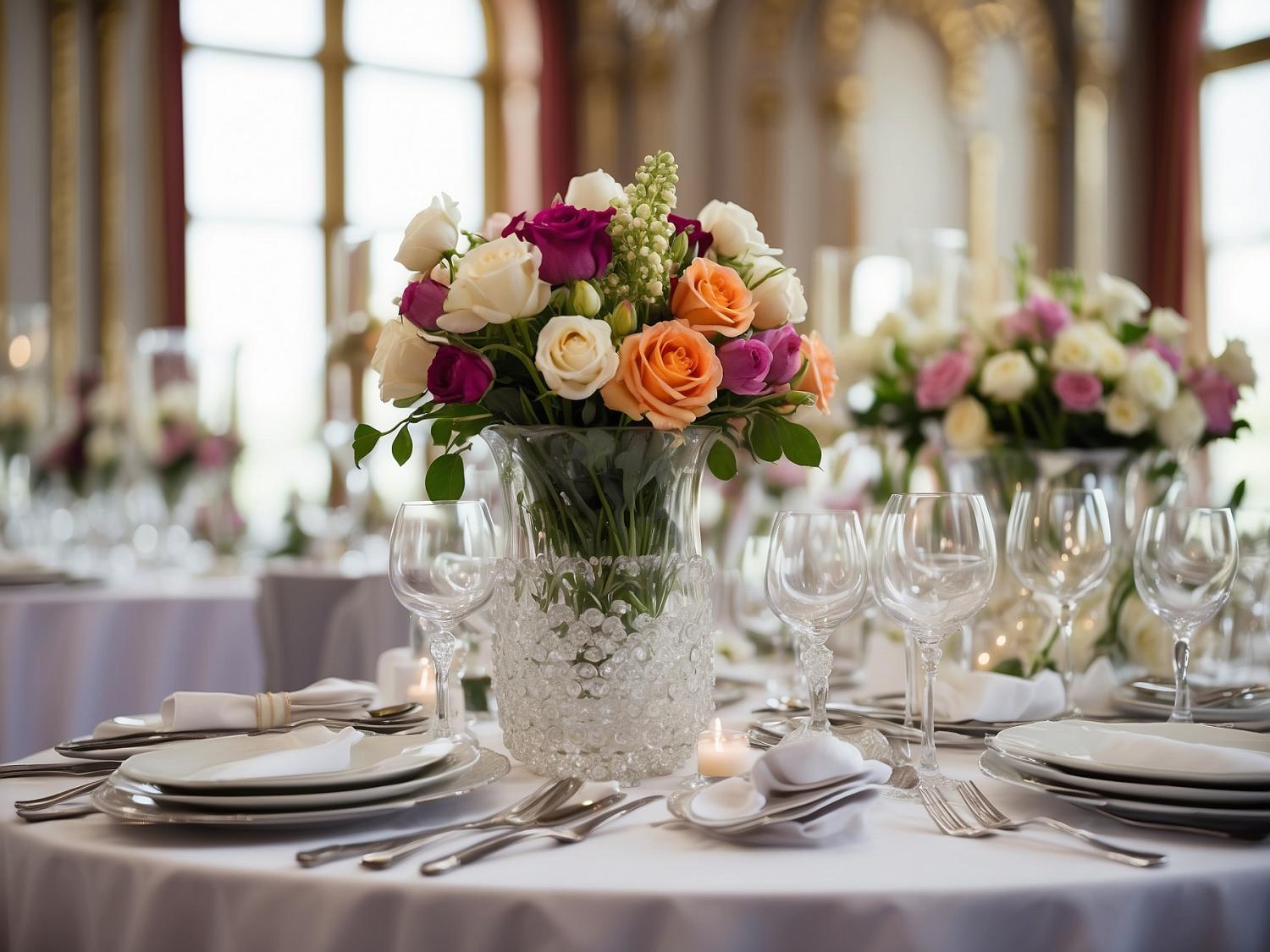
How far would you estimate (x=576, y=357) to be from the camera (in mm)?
1064

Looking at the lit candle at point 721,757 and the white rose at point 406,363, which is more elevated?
the white rose at point 406,363

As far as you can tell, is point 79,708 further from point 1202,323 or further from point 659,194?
point 1202,323

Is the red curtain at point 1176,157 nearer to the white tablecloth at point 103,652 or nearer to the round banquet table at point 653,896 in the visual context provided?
the white tablecloth at point 103,652

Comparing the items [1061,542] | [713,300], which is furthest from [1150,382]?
[713,300]

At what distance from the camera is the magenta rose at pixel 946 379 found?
195cm

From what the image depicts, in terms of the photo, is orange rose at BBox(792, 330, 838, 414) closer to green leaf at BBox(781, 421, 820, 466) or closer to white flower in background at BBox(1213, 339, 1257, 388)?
green leaf at BBox(781, 421, 820, 466)

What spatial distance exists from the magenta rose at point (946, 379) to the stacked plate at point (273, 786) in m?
1.11

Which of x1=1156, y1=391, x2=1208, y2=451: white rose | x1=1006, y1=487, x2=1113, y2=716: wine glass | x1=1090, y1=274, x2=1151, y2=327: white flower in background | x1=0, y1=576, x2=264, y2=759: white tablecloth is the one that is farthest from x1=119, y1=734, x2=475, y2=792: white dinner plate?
x1=0, y1=576, x2=264, y2=759: white tablecloth

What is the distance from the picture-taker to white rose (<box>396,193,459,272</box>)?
115 cm

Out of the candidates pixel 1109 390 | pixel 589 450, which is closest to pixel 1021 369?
pixel 1109 390

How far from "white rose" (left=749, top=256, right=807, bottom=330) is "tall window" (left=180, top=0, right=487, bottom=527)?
497cm

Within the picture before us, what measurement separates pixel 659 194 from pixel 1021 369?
2.88ft

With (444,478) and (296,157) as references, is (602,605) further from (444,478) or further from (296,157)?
(296,157)

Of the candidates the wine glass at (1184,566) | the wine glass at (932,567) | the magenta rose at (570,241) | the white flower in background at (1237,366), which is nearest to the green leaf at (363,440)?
the magenta rose at (570,241)
